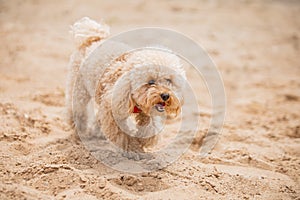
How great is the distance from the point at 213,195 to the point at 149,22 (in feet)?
20.7

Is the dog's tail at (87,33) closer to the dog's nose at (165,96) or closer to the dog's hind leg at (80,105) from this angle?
the dog's hind leg at (80,105)

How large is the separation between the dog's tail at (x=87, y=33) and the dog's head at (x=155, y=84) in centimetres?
66

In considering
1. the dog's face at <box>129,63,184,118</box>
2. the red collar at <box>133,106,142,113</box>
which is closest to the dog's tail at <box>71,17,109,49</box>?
the dog's face at <box>129,63,184,118</box>

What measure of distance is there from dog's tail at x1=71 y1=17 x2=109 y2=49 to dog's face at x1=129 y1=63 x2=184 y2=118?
0.85 meters

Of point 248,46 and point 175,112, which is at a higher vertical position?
point 248,46

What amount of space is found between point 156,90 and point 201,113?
1872 mm

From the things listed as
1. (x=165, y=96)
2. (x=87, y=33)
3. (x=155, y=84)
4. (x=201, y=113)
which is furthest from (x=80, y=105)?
(x=201, y=113)

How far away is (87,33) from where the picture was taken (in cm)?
385

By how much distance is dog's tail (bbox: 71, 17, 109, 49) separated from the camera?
386cm

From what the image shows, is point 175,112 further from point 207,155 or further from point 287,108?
point 287,108

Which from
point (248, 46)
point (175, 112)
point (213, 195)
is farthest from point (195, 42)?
point (213, 195)

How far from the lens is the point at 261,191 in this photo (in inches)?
129

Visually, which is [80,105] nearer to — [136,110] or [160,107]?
[136,110]

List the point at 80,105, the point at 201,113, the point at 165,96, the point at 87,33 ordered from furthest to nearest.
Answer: the point at 201,113 → the point at 80,105 → the point at 87,33 → the point at 165,96
